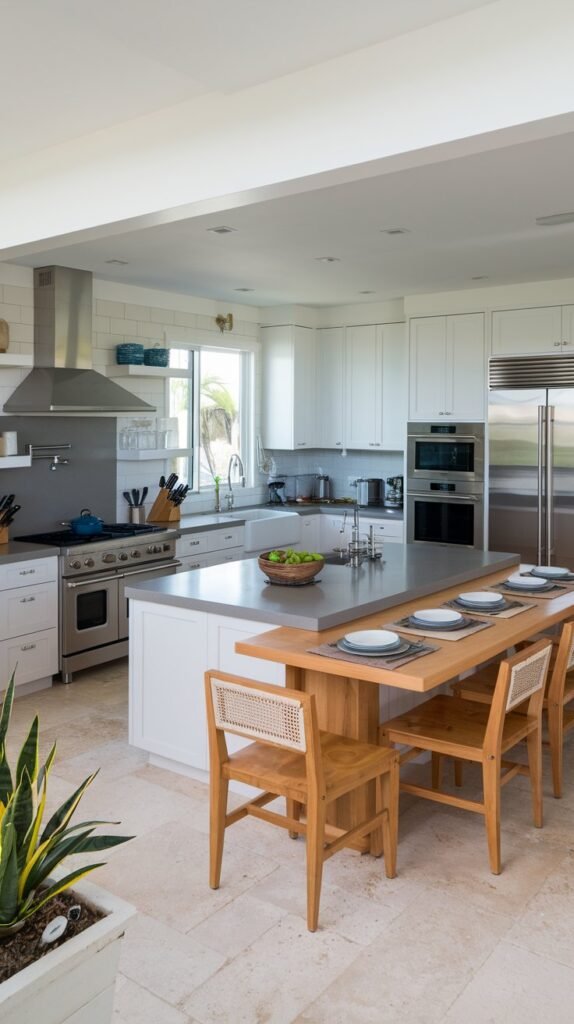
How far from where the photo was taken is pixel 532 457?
6.14m

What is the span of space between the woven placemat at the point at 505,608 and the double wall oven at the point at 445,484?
2.78 metres

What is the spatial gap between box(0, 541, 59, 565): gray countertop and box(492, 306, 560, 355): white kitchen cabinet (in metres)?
3.54

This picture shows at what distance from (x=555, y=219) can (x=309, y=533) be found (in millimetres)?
3598

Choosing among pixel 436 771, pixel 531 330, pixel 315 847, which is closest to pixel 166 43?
pixel 315 847

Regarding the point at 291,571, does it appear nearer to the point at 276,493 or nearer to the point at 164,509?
the point at 164,509

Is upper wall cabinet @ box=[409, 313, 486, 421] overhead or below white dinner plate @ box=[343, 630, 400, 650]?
overhead

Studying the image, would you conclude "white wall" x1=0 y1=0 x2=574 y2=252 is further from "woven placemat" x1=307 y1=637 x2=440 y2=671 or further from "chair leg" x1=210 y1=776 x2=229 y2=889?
"chair leg" x1=210 y1=776 x2=229 y2=889

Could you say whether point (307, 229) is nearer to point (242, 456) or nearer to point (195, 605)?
point (195, 605)

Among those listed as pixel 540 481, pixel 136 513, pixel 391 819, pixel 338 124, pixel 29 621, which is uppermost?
pixel 338 124

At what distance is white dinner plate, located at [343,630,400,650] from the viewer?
9.66 feet

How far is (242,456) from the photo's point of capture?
7551mm

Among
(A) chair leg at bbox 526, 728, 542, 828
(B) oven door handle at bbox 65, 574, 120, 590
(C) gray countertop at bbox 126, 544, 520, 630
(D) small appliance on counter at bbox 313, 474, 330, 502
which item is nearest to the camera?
(A) chair leg at bbox 526, 728, 542, 828

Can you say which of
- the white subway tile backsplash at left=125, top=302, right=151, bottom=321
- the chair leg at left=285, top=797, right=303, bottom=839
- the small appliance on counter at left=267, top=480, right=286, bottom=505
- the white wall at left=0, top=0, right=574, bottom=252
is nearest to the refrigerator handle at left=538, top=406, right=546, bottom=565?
the small appliance on counter at left=267, top=480, right=286, bottom=505

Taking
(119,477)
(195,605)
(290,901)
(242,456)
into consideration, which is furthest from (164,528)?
(290,901)
